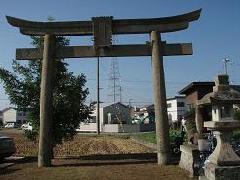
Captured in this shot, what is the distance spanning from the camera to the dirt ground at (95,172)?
1199cm

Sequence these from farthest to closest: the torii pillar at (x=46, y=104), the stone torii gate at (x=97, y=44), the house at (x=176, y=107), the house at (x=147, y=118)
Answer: the house at (x=176, y=107)
the house at (x=147, y=118)
the stone torii gate at (x=97, y=44)
the torii pillar at (x=46, y=104)

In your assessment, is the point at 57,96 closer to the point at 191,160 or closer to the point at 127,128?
the point at 191,160

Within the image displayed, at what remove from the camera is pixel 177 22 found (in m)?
15.3

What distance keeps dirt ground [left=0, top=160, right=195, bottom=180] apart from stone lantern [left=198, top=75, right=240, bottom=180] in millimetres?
1545

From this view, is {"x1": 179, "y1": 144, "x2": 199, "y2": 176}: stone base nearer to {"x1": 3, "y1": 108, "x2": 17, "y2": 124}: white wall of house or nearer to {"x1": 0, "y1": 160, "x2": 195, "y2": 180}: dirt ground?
{"x1": 0, "y1": 160, "x2": 195, "y2": 180}: dirt ground

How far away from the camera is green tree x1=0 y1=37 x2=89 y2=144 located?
17891mm

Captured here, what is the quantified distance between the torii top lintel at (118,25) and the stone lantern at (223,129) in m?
5.21

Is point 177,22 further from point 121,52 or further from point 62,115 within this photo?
point 62,115

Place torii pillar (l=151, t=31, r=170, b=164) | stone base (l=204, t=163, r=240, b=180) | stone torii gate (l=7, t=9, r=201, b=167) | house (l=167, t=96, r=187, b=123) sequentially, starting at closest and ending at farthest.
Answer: stone base (l=204, t=163, r=240, b=180), torii pillar (l=151, t=31, r=170, b=164), stone torii gate (l=7, t=9, r=201, b=167), house (l=167, t=96, r=187, b=123)

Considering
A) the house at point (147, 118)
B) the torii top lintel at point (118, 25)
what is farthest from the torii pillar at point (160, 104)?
the house at point (147, 118)

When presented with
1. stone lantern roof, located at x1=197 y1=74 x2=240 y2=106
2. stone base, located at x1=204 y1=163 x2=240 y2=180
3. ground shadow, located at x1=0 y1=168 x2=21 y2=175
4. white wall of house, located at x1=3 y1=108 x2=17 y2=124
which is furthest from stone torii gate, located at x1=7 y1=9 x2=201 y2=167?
white wall of house, located at x1=3 y1=108 x2=17 y2=124

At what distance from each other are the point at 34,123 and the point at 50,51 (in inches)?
175

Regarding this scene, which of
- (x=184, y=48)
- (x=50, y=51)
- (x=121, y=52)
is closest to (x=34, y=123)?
(x=50, y=51)

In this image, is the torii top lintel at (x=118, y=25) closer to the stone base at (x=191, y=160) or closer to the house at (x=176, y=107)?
the stone base at (x=191, y=160)
